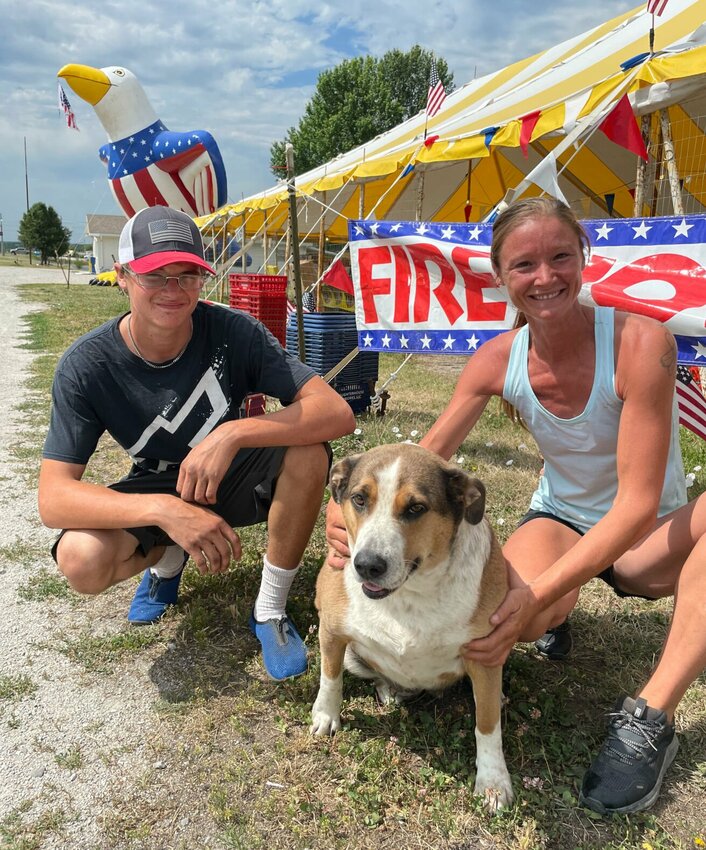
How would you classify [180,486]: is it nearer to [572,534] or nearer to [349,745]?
[349,745]

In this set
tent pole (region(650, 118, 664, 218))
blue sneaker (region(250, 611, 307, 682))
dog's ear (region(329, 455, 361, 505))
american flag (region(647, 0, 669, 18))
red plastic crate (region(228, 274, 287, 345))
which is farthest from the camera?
red plastic crate (region(228, 274, 287, 345))

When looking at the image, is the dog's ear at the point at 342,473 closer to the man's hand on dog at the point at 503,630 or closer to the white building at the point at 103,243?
the man's hand on dog at the point at 503,630

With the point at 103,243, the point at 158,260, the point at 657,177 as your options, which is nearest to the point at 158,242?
the point at 158,260

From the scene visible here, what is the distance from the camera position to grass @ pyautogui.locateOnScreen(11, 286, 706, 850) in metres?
1.96

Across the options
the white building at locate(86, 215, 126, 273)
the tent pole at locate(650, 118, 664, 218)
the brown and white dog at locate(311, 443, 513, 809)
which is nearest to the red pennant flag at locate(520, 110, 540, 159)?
the tent pole at locate(650, 118, 664, 218)

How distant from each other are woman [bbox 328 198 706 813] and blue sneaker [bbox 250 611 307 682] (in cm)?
64

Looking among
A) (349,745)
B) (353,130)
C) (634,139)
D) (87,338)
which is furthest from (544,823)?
(353,130)

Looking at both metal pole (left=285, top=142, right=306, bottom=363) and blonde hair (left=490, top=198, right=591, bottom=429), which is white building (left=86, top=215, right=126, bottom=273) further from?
blonde hair (left=490, top=198, right=591, bottom=429)

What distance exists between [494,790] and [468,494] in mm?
983

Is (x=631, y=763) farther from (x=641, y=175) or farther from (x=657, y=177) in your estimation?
(x=657, y=177)

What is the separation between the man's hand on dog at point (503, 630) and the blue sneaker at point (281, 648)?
885 mm

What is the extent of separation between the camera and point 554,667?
2.72m

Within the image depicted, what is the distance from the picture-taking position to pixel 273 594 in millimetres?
2844

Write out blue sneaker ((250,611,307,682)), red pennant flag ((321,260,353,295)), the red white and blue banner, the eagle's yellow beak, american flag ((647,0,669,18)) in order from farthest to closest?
1. red pennant flag ((321,260,353,295))
2. the eagle's yellow beak
3. american flag ((647,0,669,18))
4. the red white and blue banner
5. blue sneaker ((250,611,307,682))
